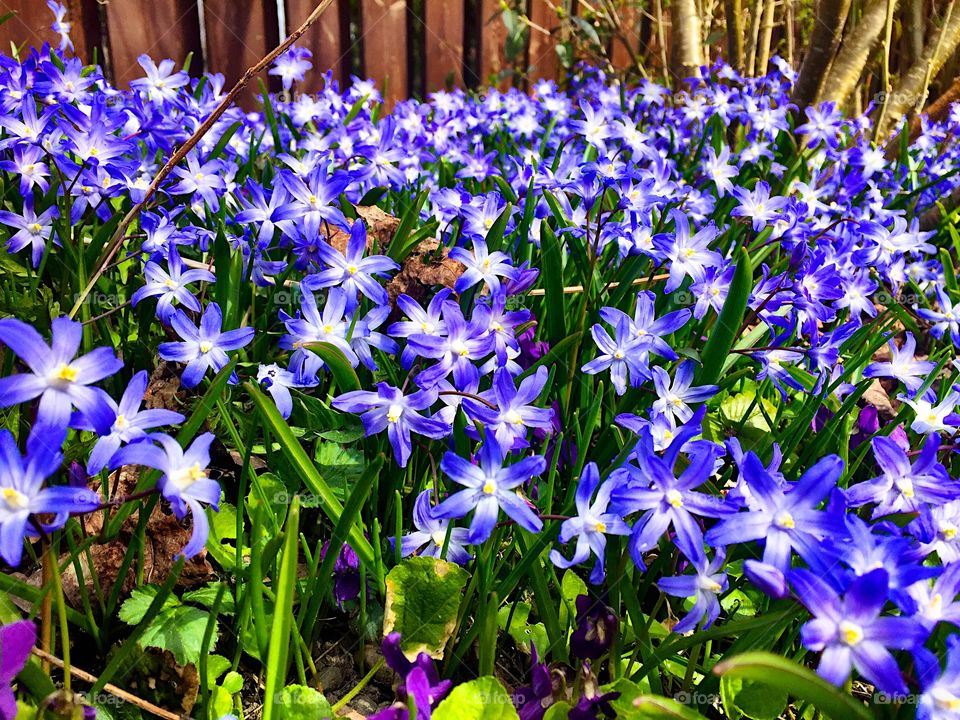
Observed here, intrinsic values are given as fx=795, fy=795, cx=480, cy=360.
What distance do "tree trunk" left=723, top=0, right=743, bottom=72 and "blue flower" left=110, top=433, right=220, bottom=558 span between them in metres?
4.83

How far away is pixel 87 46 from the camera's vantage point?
4.13m

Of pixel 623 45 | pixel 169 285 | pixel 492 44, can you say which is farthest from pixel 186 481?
pixel 623 45

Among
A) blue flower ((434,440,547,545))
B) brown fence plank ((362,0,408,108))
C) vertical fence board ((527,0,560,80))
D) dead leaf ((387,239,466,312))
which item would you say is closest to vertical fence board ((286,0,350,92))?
brown fence plank ((362,0,408,108))

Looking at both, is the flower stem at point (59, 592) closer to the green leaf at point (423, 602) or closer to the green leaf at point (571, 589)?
the green leaf at point (423, 602)

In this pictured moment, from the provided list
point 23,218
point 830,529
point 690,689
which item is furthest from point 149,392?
point 830,529

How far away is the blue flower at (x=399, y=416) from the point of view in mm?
1133

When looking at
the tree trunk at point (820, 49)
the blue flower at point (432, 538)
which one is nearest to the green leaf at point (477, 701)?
the blue flower at point (432, 538)

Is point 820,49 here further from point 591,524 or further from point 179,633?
point 179,633

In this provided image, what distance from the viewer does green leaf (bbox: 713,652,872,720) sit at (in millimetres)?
781

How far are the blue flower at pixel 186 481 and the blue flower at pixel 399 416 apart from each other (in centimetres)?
23

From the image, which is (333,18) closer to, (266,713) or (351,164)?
(351,164)

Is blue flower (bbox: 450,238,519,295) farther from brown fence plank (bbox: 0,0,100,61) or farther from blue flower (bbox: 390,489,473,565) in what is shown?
brown fence plank (bbox: 0,0,100,61)

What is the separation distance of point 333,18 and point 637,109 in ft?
6.74

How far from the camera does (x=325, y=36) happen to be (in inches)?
193
